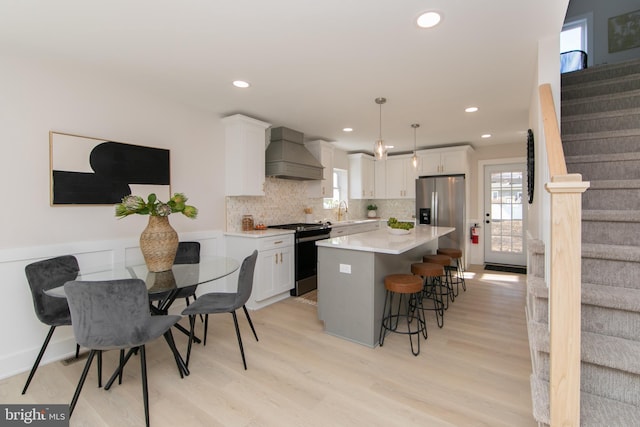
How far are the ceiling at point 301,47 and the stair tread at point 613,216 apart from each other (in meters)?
1.28

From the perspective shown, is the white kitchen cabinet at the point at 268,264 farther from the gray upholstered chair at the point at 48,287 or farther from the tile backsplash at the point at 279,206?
the gray upholstered chair at the point at 48,287

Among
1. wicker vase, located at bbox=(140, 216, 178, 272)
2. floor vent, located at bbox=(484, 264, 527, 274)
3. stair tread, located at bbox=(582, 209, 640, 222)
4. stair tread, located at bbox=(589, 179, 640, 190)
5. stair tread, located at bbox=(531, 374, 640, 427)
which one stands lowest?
floor vent, located at bbox=(484, 264, 527, 274)

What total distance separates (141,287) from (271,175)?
111 inches

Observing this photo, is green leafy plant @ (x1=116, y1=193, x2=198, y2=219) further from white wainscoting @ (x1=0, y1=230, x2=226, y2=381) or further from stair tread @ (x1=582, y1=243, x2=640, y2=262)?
stair tread @ (x1=582, y1=243, x2=640, y2=262)

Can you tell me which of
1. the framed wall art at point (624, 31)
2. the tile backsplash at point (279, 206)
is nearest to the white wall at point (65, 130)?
the tile backsplash at point (279, 206)

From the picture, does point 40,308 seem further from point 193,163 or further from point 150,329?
point 193,163

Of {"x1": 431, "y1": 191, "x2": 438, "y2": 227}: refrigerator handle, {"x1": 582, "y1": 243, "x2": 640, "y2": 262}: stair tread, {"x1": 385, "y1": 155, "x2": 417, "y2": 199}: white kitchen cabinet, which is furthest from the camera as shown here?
{"x1": 385, "y1": 155, "x2": 417, "y2": 199}: white kitchen cabinet

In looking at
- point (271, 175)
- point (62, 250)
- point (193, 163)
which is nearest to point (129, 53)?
point (193, 163)

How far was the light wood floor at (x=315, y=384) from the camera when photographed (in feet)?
5.95

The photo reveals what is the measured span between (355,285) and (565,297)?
1845 millimetres

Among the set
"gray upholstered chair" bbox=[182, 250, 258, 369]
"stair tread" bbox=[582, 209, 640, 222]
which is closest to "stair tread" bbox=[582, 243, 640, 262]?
"stair tread" bbox=[582, 209, 640, 222]

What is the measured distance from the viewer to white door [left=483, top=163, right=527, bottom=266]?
18.4 feet

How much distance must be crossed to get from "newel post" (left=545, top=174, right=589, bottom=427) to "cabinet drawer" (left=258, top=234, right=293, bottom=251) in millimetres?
3004

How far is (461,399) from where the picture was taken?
1.96 m
